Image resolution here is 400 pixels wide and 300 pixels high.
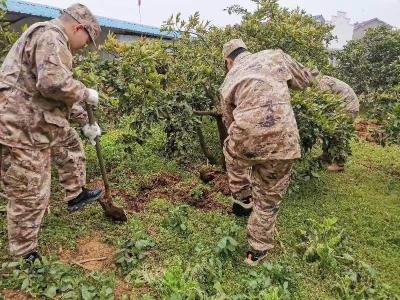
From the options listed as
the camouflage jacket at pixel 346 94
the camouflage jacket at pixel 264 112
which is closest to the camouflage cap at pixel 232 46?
the camouflage jacket at pixel 264 112

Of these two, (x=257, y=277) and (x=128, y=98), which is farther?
(x=128, y=98)

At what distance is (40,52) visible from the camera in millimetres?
3193

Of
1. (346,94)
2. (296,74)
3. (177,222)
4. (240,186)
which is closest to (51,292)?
(177,222)

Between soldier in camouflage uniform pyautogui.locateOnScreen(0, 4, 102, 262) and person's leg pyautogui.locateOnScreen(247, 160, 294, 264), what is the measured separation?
1604mm

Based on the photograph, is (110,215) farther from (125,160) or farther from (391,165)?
(391,165)

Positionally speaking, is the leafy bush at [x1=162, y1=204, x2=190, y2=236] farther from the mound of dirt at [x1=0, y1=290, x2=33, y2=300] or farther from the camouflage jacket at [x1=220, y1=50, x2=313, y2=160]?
the mound of dirt at [x1=0, y1=290, x2=33, y2=300]

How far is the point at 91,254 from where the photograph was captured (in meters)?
3.92

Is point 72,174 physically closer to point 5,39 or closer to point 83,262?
point 83,262

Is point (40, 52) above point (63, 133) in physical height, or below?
above

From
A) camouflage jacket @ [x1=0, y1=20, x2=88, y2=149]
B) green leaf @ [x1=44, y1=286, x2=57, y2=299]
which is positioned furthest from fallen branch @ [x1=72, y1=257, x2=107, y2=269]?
camouflage jacket @ [x1=0, y1=20, x2=88, y2=149]

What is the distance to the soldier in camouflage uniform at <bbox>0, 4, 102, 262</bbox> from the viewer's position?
3.23 meters

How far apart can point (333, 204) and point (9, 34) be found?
439 centimetres

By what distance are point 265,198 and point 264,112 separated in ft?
2.55

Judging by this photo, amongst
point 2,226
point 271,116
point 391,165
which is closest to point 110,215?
point 2,226
